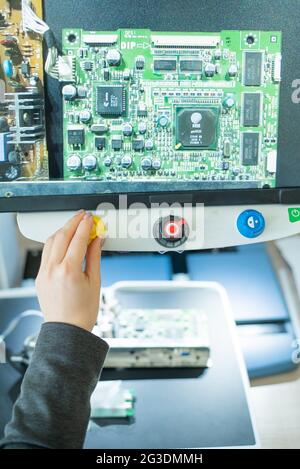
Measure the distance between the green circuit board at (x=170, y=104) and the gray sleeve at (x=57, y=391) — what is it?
0.80 feet

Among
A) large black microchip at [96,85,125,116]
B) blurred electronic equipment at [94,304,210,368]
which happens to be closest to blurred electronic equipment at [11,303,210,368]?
blurred electronic equipment at [94,304,210,368]

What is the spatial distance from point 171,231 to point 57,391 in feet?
0.97

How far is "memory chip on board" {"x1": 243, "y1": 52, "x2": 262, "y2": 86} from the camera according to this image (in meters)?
0.80

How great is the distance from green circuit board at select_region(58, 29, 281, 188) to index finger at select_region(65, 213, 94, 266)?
0.24 feet

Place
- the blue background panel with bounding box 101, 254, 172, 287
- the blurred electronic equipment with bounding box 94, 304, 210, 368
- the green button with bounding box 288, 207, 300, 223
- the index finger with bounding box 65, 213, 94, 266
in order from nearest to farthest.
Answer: the index finger with bounding box 65, 213, 94, 266, the green button with bounding box 288, 207, 300, 223, the blurred electronic equipment with bounding box 94, 304, 210, 368, the blue background panel with bounding box 101, 254, 172, 287

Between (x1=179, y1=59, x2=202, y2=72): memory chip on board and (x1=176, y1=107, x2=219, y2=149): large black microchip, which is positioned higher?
(x1=179, y1=59, x2=202, y2=72): memory chip on board

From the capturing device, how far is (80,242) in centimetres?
76

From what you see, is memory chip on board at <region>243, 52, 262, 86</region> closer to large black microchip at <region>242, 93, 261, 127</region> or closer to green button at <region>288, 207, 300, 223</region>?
large black microchip at <region>242, 93, 261, 127</region>

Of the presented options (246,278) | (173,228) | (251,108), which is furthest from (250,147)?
(246,278)

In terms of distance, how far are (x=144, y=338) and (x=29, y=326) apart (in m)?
0.28

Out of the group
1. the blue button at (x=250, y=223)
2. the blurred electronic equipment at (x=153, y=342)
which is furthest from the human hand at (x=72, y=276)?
the blurred electronic equipment at (x=153, y=342)

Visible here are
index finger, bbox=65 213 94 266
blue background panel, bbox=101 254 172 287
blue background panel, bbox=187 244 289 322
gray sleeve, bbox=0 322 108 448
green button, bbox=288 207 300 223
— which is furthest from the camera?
blue background panel, bbox=101 254 172 287

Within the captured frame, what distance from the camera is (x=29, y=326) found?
3.97ft
